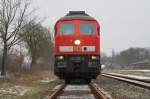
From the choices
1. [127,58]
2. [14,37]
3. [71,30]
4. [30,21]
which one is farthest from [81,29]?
[127,58]

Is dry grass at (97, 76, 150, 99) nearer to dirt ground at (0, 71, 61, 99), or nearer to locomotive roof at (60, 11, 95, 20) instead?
dirt ground at (0, 71, 61, 99)

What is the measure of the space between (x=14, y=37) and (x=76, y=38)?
19318mm

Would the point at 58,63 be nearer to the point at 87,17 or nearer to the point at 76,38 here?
the point at 76,38

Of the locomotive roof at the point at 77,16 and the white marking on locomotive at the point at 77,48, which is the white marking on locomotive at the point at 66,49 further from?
the locomotive roof at the point at 77,16

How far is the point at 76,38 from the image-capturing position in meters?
20.7

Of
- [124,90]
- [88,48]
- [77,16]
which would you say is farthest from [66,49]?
[124,90]

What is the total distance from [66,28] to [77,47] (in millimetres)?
1508

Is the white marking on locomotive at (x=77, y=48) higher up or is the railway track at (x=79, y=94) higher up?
the white marking on locomotive at (x=77, y=48)

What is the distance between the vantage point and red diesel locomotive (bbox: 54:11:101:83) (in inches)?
803

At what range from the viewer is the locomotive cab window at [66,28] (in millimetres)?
21109

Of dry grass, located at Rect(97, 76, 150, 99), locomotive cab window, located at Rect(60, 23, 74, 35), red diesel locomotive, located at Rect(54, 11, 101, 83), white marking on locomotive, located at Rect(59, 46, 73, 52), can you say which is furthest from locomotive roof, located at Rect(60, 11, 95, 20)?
dry grass, located at Rect(97, 76, 150, 99)

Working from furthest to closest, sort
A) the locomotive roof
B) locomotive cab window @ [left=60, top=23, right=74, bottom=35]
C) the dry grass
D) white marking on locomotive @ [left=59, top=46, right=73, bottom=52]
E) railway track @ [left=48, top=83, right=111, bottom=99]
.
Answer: the locomotive roof
locomotive cab window @ [left=60, top=23, right=74, bottom=35]
white marking on locomotive @ [left=59, top=46, right=73, bottom=52]
the dry grass
railway track @ [left=48, top=83, right=111, bottom=99]

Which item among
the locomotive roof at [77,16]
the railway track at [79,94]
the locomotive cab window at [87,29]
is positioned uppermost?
the locomotive roof at [77,16]

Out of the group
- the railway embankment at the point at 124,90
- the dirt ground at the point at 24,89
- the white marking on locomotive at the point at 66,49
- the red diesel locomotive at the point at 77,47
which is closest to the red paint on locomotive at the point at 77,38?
the red diesel locomotive at the point at 77,47
